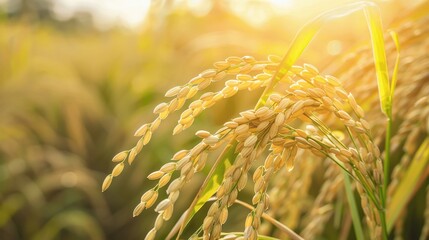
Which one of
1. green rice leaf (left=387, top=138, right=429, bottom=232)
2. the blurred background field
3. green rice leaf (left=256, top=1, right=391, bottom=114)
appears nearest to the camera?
green rice leaf (left=256, top=1, right=391, bottom=114)

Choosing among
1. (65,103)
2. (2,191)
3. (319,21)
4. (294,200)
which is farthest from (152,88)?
(319,21)

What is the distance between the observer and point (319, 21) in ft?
2.57

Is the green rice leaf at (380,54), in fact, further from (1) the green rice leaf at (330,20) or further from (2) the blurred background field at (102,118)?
(2) the blurred background field at (102,118)

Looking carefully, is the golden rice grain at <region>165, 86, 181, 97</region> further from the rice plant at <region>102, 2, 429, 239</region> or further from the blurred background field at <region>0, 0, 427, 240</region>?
the blurred background field at <region>0, 0, 427, 240</region>

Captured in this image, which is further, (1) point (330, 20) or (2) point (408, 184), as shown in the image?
(2) point (408, 184)

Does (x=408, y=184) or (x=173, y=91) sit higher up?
(x=173, y=91)

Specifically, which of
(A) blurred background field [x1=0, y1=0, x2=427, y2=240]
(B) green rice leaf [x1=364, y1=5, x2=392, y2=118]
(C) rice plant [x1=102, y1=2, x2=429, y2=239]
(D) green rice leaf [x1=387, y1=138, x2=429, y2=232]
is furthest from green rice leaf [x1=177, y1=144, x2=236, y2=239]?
(A) blurred background field [x1=0, y1=0, x2=427, y2=240]

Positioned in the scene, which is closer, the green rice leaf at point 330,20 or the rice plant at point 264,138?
the rice plant at point 264,138

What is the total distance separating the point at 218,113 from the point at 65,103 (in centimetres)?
117

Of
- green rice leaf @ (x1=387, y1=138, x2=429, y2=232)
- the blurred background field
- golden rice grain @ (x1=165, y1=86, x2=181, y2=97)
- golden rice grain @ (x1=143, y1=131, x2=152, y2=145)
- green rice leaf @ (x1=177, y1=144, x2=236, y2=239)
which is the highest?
golden rice grain @ (x1=165, y1=86, x2=181, y2=97)

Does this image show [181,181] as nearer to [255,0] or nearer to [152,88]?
[255,0]

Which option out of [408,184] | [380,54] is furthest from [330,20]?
[408,184]

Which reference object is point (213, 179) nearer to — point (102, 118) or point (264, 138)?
point (264, 138)

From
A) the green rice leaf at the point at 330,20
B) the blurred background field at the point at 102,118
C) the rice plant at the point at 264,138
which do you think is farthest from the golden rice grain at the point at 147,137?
the blurred background field at the point at 102,118
